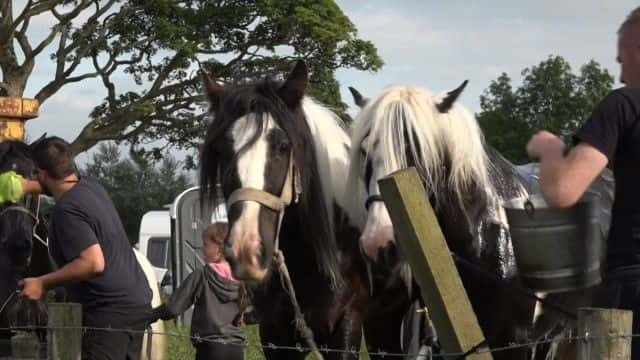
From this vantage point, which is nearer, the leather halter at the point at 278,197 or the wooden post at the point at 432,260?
the wooden post at the point at 432,260

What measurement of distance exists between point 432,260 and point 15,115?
492cm

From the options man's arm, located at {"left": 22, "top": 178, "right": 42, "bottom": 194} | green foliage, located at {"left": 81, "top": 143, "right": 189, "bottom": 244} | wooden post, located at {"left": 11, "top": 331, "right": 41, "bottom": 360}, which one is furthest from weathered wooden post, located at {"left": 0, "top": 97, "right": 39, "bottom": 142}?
green foliage, located at {"left": 81, "top": 143, "right": 189, "bottom": 244}

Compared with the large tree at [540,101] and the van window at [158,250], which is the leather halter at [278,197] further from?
the large tree at [540,101]

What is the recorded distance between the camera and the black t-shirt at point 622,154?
11.2 feet

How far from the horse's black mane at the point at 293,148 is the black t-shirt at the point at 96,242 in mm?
636

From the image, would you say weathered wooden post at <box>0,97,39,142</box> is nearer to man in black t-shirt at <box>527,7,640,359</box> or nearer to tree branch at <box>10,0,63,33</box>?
man in black t-shirt at <box>527,7,640,359</box>

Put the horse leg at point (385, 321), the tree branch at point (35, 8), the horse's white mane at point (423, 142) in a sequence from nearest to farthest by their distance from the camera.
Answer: the horse's white mane at point (423, 142) < the horse leg at point (385, 321) < the tree branch at point (35, 8)

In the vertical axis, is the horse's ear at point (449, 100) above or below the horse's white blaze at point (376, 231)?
above

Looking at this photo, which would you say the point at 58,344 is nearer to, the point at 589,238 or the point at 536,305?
the point at 536,305

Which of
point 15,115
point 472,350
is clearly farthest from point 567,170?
point 15,115

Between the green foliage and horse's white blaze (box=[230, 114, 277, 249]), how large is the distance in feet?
211

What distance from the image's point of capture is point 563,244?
3.74 meters

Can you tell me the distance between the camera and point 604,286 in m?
3.72

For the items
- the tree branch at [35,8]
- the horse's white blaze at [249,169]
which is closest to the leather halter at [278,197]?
the horse's white blaze at [249,169]
